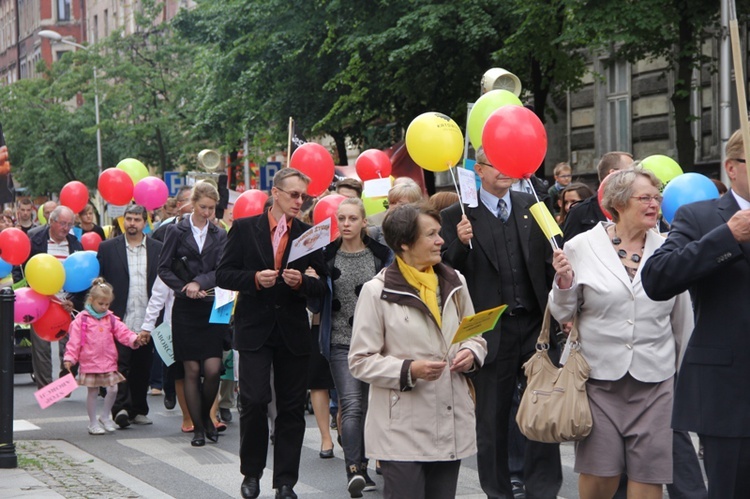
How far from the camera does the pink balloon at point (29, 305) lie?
1227 centimetres

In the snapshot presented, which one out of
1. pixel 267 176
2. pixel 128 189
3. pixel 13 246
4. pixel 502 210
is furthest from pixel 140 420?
pixel 267 176

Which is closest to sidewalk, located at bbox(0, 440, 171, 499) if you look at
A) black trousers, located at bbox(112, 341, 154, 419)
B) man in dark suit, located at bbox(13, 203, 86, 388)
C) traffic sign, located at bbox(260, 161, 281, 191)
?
black trousers, located at bbox(112, 341, 154, 419)

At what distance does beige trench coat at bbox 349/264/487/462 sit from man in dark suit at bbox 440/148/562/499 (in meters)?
1.71

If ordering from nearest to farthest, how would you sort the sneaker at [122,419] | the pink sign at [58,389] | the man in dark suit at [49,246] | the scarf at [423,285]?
the scarf at [423,285], the pink sign at [58,389], the sneaker at [122,419], the man in dark suit at [49,246]

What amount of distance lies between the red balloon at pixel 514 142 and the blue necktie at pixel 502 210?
1.06 ft

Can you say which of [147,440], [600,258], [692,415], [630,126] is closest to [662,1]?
[630,126]

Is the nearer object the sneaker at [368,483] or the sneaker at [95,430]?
the sneaker at [368,483]

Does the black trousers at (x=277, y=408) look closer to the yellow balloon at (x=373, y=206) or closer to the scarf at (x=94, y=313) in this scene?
the yellow balloon at (x=373, y=206)

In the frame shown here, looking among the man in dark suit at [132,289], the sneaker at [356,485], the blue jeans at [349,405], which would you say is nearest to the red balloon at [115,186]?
the man in dark suit at [132,289]

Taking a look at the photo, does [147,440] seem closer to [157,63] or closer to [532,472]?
[532,472]

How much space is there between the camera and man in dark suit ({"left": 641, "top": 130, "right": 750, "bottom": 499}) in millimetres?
4809

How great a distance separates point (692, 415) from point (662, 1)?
15.3 meters

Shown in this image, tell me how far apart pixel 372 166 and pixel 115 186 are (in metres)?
Answer: 3.57

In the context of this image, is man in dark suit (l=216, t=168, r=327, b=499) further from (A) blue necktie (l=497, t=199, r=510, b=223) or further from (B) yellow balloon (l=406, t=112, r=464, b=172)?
(A) blue necktie (l=497, t=199, r=510, b=223)
